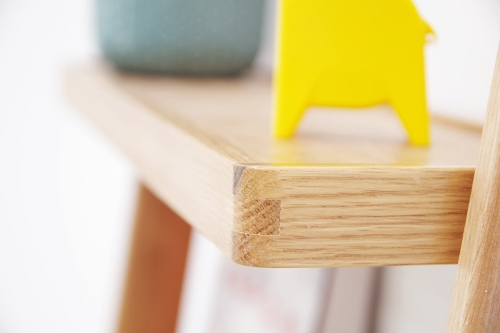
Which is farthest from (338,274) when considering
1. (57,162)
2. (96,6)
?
(57,162)

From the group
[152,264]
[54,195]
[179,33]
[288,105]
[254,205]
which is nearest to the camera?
[254,205]

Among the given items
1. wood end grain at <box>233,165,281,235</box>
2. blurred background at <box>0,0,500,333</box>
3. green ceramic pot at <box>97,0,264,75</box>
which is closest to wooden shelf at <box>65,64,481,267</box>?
wood end grain at <box>233,165,281,235</box>

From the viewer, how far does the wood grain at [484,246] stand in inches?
9.6

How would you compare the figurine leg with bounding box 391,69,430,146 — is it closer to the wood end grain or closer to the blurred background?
the wood end grain

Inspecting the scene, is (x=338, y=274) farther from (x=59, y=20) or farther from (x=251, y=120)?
(x=59, y=20)

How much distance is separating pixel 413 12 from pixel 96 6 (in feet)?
1.32

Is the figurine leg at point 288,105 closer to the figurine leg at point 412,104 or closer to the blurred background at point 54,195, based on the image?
the figurine leg at point 412,104

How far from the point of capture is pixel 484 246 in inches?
9.7

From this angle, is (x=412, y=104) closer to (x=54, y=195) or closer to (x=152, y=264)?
(x=152, y=264)

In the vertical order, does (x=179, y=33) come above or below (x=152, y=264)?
above

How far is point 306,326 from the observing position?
0.56 metres

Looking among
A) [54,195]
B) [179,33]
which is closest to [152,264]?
[179,33]

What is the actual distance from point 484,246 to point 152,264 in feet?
1.62

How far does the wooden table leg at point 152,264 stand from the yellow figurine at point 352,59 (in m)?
0.37
